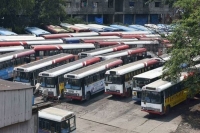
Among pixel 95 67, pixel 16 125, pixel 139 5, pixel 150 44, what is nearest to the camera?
pixel 16 125

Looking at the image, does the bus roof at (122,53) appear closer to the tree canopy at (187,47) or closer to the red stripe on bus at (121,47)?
the red stripe on bus at (121,47)

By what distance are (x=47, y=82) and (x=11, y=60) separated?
544 cm

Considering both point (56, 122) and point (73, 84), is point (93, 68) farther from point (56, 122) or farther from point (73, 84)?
point (56, 122)

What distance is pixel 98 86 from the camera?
28312mm

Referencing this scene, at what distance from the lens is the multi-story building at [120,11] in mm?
59812

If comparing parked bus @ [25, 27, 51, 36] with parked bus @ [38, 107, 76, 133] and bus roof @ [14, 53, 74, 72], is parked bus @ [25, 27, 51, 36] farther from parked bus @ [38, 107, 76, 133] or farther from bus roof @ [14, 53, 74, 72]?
parked bus @ [38, 107, 76, 133]

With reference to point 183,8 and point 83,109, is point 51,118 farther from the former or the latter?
point 183,8

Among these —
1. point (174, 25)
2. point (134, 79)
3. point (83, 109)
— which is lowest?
point (83, 109)

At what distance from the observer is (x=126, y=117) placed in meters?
24.1

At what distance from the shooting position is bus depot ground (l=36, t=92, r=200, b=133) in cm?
2223

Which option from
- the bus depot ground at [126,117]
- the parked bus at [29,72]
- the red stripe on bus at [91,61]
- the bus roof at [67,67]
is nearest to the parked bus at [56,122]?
the bus depot ground at [126,117]

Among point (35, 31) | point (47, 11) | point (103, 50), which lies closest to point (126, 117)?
point (103, 50)

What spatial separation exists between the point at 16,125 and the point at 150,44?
88.9 ft

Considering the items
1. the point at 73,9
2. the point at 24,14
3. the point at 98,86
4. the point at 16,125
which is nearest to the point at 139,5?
the point at 73,9
